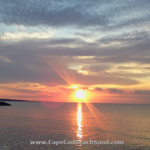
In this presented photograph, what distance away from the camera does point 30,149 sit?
29.3 m

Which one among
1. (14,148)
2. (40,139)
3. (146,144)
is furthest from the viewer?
(40,139)

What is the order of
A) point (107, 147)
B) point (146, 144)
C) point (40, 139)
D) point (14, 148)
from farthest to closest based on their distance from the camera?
point (40, 139) < point (146, 144) < point (107, 147) < point (14, 148)

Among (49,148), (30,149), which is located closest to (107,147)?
(49,148)

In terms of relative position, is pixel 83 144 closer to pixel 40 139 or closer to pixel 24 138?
pixel 40 139

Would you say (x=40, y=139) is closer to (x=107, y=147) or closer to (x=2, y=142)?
(x=2, y=142)

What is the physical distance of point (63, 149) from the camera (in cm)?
2972

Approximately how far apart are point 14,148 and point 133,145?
21.5 metres

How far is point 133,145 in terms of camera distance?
32.8m

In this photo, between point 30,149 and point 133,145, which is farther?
point 133,145

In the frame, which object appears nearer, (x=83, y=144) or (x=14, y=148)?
(x=14, y=148)

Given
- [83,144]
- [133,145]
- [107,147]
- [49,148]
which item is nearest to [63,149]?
[49,148]

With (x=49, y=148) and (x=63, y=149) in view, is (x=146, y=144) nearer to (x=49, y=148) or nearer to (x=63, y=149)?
(x=63, y=149)

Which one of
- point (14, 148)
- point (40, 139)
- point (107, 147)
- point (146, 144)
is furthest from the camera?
point (40, 139)

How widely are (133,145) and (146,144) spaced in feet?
9.31
